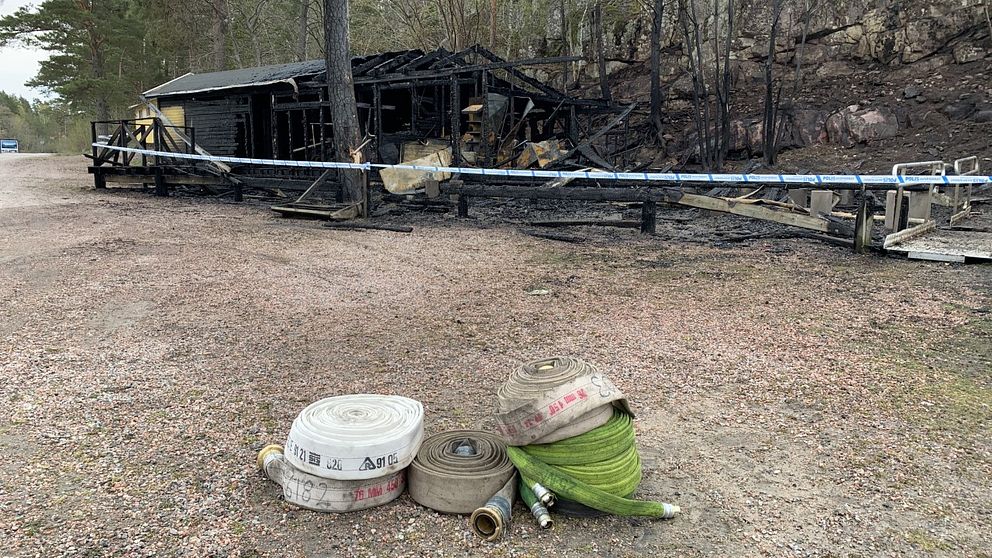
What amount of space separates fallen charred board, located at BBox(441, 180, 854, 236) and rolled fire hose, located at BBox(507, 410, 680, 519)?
7.87m

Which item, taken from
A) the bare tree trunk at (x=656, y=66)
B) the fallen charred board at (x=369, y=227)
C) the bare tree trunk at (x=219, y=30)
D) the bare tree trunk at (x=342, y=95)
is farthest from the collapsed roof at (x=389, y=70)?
the bare tree trunk at (x=219, y=30)

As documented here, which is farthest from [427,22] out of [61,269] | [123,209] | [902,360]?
[902,360]

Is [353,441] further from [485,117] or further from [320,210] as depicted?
[485,117]

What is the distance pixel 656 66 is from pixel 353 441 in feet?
70.0

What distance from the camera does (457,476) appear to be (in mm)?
2832

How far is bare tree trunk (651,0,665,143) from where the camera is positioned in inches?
845

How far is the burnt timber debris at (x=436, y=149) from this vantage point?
10328 millimetres

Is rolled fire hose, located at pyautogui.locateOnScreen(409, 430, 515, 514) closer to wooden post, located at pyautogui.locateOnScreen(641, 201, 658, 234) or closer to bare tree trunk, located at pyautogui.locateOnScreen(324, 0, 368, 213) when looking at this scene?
wooden post, located at pyautogui.locateOnScreen(641, 201, 658, 234)

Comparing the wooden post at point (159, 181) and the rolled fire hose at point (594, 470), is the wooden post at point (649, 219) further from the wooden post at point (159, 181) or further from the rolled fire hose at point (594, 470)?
the wooden post at point (159, 181)

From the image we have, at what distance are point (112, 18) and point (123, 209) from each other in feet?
102

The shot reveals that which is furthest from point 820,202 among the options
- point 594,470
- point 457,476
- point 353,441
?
point 353,441

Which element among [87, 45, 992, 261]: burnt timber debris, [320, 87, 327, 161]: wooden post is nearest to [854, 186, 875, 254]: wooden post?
[87, 45, 992, 261]: burnt timber debris

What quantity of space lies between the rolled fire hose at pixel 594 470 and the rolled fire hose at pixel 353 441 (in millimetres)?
497

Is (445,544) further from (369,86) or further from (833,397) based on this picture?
(369,86)
